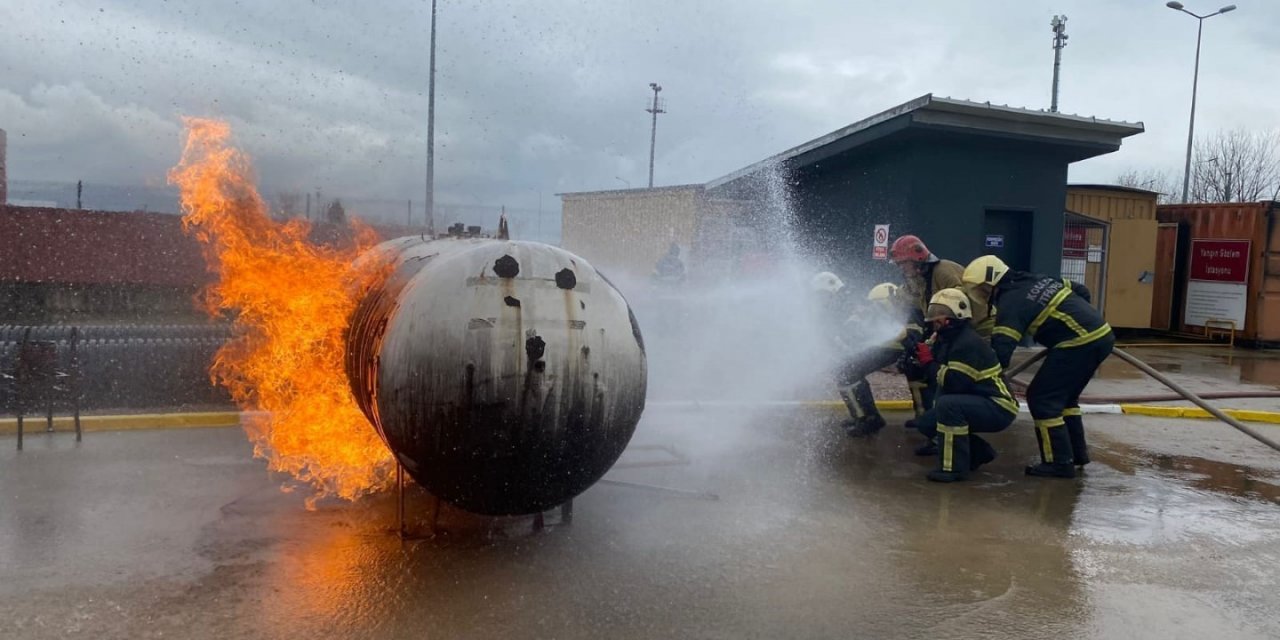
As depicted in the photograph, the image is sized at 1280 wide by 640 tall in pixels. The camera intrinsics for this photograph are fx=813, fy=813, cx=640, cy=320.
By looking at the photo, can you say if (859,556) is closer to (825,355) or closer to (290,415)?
(290,415)

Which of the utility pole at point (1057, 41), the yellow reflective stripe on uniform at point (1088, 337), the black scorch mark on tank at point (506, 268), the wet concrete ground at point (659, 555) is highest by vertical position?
the utility pole at point (1057, 41)

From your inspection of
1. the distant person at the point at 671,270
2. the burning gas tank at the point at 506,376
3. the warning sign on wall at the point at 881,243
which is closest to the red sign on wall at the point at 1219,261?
the warning sign on wall at the point at 881,243

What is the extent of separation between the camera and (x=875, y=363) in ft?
24.7

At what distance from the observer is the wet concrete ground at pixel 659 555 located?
378 cm

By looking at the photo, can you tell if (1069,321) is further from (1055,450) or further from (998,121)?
(998,121)

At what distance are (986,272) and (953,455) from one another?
150 cm

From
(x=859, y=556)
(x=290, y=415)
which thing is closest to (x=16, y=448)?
(x=290, y=415)

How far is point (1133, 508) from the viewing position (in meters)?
5.64

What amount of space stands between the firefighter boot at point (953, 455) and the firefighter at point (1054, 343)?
645 mm

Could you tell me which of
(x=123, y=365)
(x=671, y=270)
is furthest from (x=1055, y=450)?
(x=123, y=365)

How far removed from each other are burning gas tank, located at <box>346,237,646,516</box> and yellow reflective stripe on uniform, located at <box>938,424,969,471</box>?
3.07 meters

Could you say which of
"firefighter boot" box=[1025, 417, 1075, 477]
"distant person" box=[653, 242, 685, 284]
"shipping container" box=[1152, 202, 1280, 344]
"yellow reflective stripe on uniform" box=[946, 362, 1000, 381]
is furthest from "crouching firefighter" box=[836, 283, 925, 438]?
"shipping container" box=[1152, 202, 1280, 344]

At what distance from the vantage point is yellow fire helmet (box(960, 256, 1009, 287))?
6488 mm

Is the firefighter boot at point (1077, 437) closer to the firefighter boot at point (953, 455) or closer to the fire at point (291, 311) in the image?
the firefighter boot at point (953, 455)
